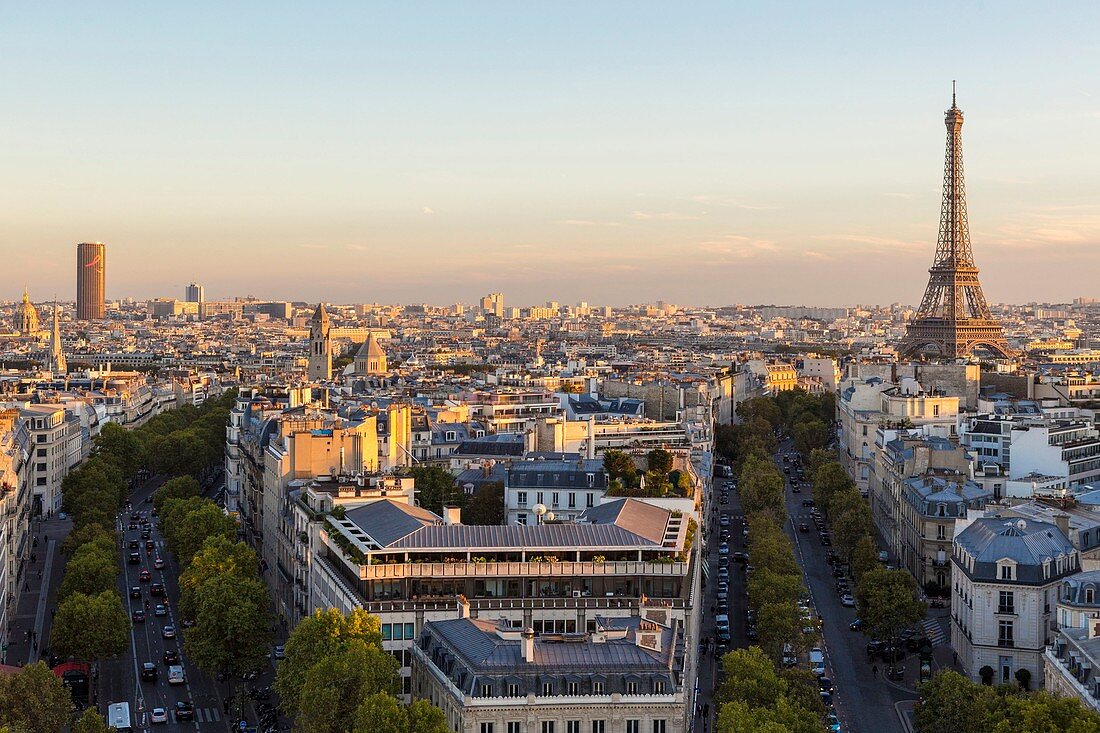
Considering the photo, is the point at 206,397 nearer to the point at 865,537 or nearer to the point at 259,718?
the point at 865,537

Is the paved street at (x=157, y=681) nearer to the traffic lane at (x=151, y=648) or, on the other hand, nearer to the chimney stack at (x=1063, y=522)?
the traffic lane at (x=151, y=648)

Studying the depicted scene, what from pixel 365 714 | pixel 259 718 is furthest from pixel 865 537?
pixel 365 714

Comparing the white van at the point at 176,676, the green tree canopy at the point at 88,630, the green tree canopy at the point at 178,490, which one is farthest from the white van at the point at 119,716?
the green tree canopy at the point at 178,490

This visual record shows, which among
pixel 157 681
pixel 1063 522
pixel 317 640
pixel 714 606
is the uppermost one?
pixel 1063 522

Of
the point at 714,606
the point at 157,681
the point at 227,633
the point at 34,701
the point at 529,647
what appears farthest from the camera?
the point at 714,606

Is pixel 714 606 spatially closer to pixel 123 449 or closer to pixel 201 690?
pixel 201 690

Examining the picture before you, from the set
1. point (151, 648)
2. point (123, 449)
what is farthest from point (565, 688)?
point (123, 449)

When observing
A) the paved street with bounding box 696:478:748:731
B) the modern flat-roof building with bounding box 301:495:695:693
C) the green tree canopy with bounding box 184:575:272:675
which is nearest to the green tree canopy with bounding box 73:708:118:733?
the modern flat-roof building with bounding box 301:495:695:693
